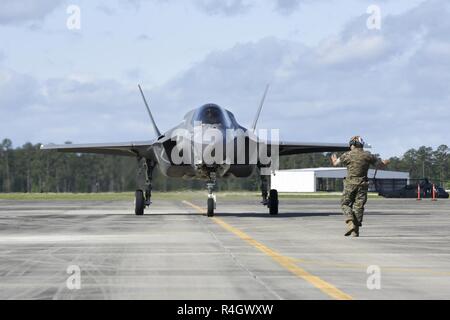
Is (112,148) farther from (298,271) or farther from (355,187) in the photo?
(298,271)

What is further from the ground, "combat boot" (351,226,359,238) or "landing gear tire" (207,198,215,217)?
"landing gear tire" (207,198,215,217)

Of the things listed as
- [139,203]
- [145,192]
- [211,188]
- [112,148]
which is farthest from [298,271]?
[112,148]

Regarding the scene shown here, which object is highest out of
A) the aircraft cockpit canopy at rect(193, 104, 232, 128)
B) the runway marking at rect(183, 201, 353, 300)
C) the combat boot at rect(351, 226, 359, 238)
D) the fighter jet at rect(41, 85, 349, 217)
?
the aircraft cockpit canopy at rect(193, 104, 232, 128)

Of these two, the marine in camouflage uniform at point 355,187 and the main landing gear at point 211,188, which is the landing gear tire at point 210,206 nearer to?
the main landing gear at point 211,188

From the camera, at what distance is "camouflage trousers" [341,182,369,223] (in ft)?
60.2

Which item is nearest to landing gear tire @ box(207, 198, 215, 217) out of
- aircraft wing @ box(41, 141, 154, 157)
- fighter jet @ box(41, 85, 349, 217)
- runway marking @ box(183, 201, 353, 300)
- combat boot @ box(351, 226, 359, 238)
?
fighter jet @ box(41, 85, 349, 217)

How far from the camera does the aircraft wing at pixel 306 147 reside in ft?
107

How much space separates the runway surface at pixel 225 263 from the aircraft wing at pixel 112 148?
35.4 ft

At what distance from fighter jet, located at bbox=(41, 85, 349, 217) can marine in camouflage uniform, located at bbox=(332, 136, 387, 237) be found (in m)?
8.16

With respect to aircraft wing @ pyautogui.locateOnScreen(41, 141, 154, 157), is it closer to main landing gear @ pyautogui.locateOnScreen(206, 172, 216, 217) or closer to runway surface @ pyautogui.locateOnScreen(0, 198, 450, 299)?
main landing gear @ pyautogui.locateOnScreen(206, 172, 216, 217)

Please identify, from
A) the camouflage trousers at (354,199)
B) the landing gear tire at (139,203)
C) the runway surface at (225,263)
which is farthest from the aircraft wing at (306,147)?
the camouflage trousers at (354,199)

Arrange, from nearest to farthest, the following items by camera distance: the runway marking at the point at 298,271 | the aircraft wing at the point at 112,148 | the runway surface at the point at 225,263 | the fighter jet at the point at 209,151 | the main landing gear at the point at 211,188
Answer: the runway marking at the point at 298,271
the runway surface at the point at 225,263
the fighter jet at the point at 209,151
the main landing gear at the point at 211,188
the aircraft wing at the point at 112,148
